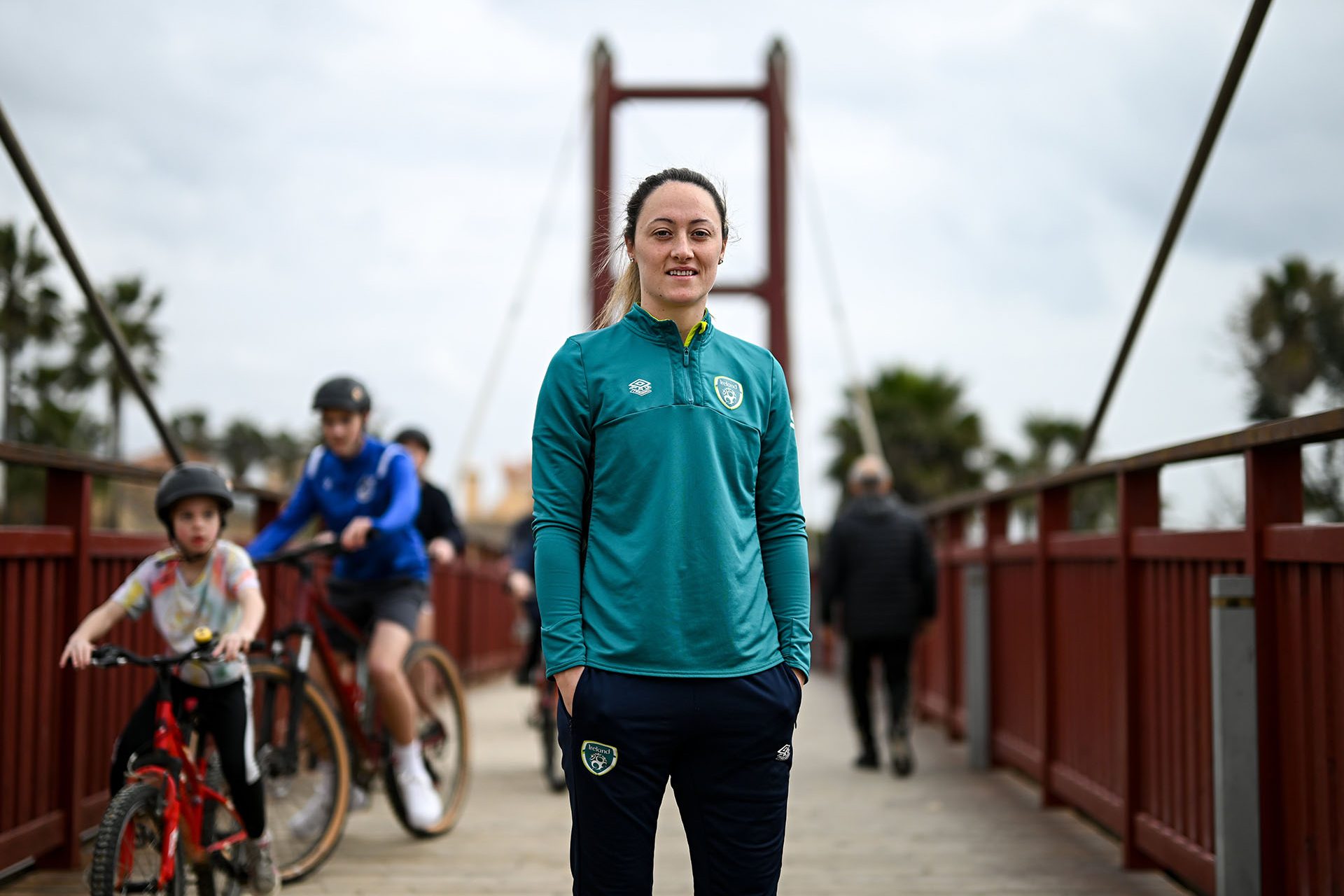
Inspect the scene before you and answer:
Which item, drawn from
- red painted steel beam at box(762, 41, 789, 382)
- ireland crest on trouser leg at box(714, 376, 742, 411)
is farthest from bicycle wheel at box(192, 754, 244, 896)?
red painted steel beam at box(762, 41, 789, 382)

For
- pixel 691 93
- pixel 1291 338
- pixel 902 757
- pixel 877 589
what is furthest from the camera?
pixel 1291 338

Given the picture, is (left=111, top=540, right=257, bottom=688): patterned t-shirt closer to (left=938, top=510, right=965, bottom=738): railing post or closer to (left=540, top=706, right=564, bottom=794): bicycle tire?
(left=540, top=706, right=564, bottom=794): bicycle tire

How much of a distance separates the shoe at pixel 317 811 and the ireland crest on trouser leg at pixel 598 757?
2.31m

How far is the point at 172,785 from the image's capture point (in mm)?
3428

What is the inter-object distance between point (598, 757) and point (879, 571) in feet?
17.8

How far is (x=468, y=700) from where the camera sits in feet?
40.6

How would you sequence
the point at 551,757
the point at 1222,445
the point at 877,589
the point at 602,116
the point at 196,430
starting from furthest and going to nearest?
the point at 196,430 < the point at 602,116 < the point at 877,589 < the point at 551,757 < the point at 1222,445

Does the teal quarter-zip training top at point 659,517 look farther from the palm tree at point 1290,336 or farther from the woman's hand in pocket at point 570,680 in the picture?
the palm tree at point 1290,336

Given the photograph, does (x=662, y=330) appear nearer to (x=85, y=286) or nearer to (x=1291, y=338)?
(x=85, y=286)

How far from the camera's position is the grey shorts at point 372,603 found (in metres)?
5.08

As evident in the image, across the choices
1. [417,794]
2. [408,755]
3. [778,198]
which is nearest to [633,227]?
[408,755]

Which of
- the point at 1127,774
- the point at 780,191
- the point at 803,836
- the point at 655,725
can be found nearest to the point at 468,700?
the point at 803,836

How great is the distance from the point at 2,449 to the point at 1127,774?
306 cm

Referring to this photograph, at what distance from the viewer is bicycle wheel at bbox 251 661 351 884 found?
4.33 metres
